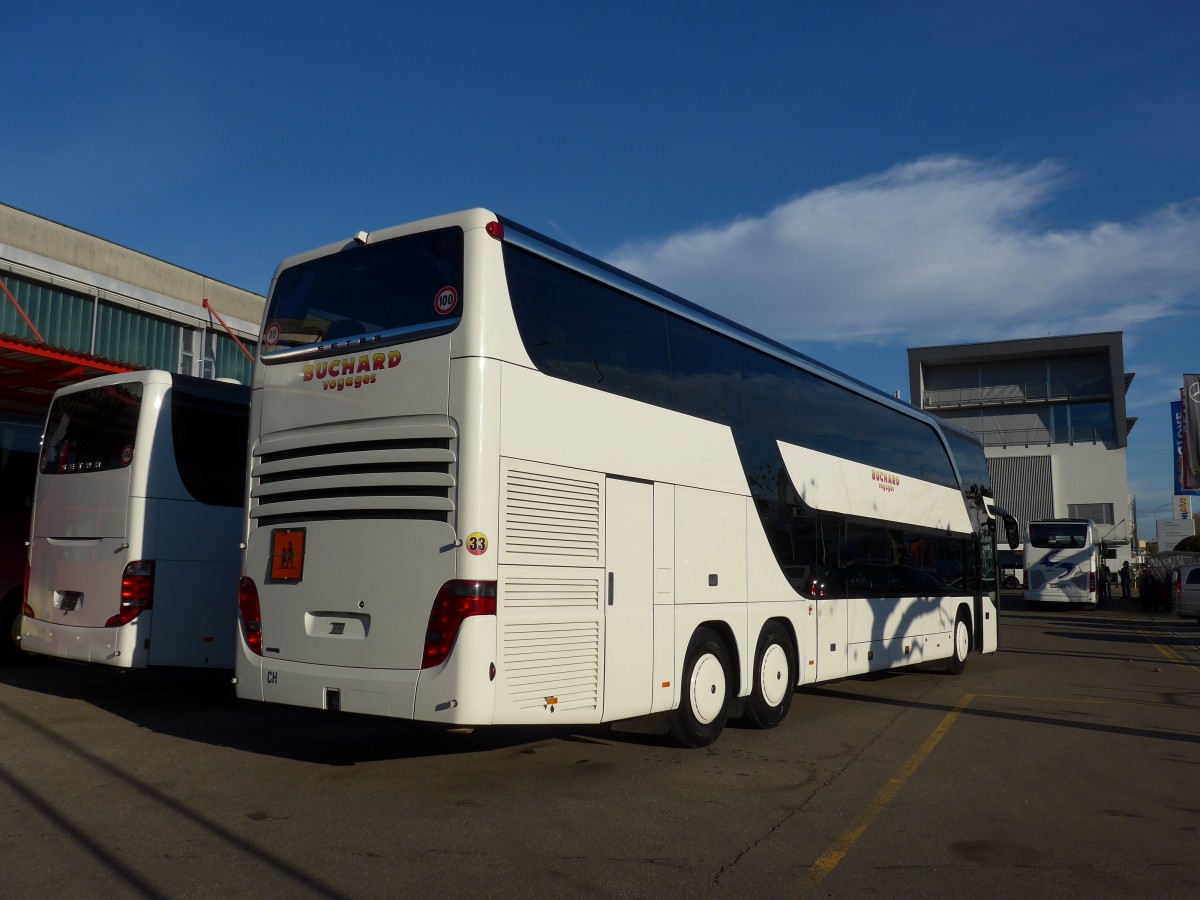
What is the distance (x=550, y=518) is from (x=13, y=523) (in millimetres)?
8902

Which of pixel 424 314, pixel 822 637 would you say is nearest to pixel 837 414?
pixel 822 637

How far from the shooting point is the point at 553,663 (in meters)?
7.33

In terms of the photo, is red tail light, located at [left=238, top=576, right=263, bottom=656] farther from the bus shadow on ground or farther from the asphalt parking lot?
the asphalt parking lot

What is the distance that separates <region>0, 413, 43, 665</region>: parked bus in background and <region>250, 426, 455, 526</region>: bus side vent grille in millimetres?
6135

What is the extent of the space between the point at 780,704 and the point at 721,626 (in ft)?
4.97

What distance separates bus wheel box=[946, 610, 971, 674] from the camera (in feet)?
51.6

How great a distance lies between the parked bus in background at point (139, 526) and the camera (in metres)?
10.1

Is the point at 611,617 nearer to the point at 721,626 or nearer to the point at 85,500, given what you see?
the point at 721,626

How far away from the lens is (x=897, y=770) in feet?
27.0

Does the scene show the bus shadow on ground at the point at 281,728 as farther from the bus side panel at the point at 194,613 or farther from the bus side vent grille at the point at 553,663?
the bus side vent grille at the point at 553,663

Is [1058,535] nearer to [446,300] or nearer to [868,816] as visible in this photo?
[868,816]

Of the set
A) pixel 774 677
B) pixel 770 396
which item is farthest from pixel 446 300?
pixel 774 677

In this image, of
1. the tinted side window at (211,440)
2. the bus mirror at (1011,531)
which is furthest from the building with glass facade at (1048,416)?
the tinted side window at (211,440)

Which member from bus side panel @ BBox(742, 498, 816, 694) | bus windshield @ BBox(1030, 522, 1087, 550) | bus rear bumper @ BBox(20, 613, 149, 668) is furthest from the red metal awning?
bus windshield @ BBox(1030, 522, 1087, 550)
